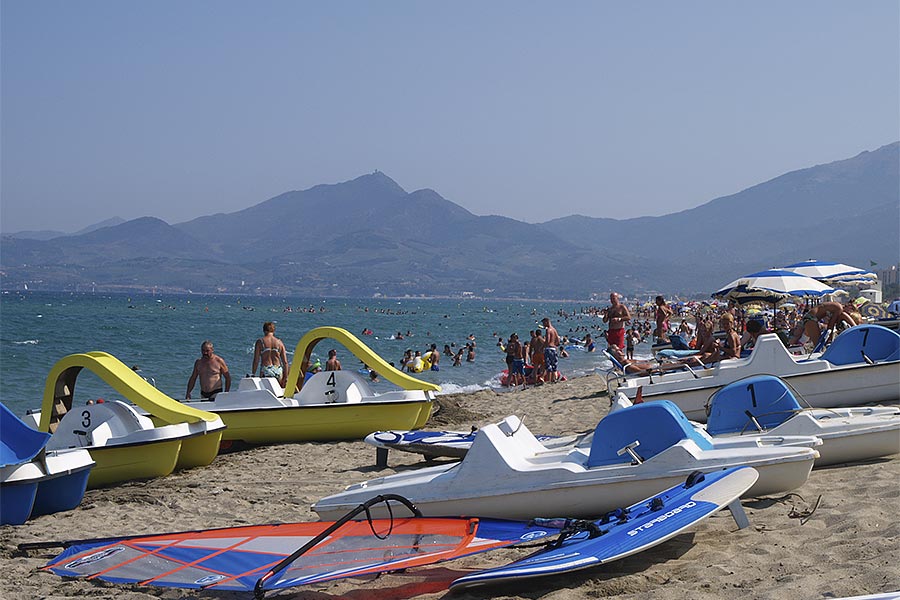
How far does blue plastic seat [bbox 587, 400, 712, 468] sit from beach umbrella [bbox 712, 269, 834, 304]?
12.5 metres

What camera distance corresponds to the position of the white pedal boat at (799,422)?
7.16 metres

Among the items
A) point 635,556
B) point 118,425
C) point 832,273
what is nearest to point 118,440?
point 118,425

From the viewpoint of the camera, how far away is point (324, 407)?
10.9m

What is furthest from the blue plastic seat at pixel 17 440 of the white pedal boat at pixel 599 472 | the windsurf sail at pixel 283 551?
the white pedal boat at pixel 599 472

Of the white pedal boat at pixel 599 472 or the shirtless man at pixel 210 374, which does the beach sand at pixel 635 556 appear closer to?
the white pedal boat at pixel 599 472

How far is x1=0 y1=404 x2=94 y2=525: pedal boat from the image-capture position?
7027 mm

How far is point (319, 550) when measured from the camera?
509 cm

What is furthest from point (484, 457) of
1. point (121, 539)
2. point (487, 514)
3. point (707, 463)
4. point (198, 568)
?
point (121, 539)

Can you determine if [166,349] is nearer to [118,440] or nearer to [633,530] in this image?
[118,440]

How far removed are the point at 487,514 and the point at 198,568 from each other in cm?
188

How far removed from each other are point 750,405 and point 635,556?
2801 millimetres

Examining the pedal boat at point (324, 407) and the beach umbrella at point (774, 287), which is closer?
the pedal boat at point (324, 407)

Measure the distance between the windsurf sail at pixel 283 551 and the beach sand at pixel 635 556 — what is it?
17cm

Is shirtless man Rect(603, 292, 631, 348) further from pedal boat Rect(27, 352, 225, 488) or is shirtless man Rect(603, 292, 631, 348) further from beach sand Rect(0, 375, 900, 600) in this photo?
pedal boat Rect(27, 352, 225, 488)
